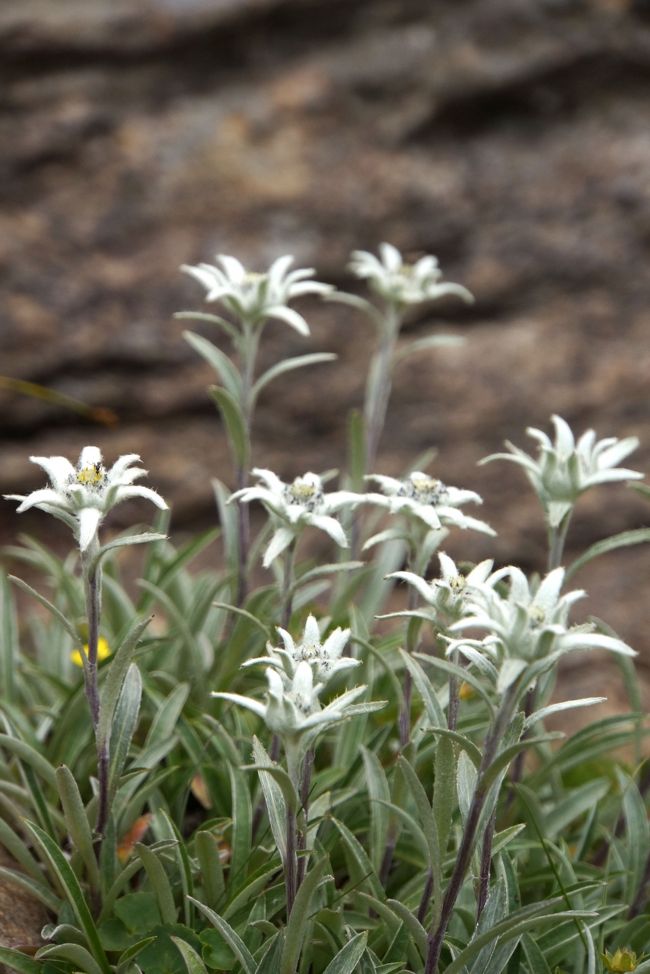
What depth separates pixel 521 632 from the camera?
6.25ft

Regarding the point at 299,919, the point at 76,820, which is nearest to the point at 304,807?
the point at 299,919

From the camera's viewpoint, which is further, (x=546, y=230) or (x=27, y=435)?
(x=546, y=230)

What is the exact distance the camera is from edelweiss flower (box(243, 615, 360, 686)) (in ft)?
6.90

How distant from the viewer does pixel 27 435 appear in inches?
204

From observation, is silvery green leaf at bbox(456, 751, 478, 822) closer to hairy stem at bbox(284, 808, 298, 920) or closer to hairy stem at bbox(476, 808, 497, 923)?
hairy stem at bbox(476, 808, 497, 923)

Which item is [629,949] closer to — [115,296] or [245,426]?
[245,426]

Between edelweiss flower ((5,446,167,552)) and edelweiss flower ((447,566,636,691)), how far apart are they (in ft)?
2.24

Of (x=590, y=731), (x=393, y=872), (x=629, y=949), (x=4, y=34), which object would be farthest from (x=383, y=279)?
(x=4, y=34)

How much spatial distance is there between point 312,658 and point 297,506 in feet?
1.36

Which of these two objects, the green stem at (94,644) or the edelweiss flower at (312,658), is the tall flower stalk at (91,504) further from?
the edelweiss flower at (312,658)

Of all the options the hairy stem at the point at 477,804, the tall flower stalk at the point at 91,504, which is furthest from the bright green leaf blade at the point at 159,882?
the hairy stem at the point at 477,804

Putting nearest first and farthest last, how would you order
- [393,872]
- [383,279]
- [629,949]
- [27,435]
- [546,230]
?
[629,949], [393,872], [383,279], [27,435], [546,230]

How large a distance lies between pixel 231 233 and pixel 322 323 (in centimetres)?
64

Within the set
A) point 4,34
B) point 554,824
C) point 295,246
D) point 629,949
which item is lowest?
point 629,949
